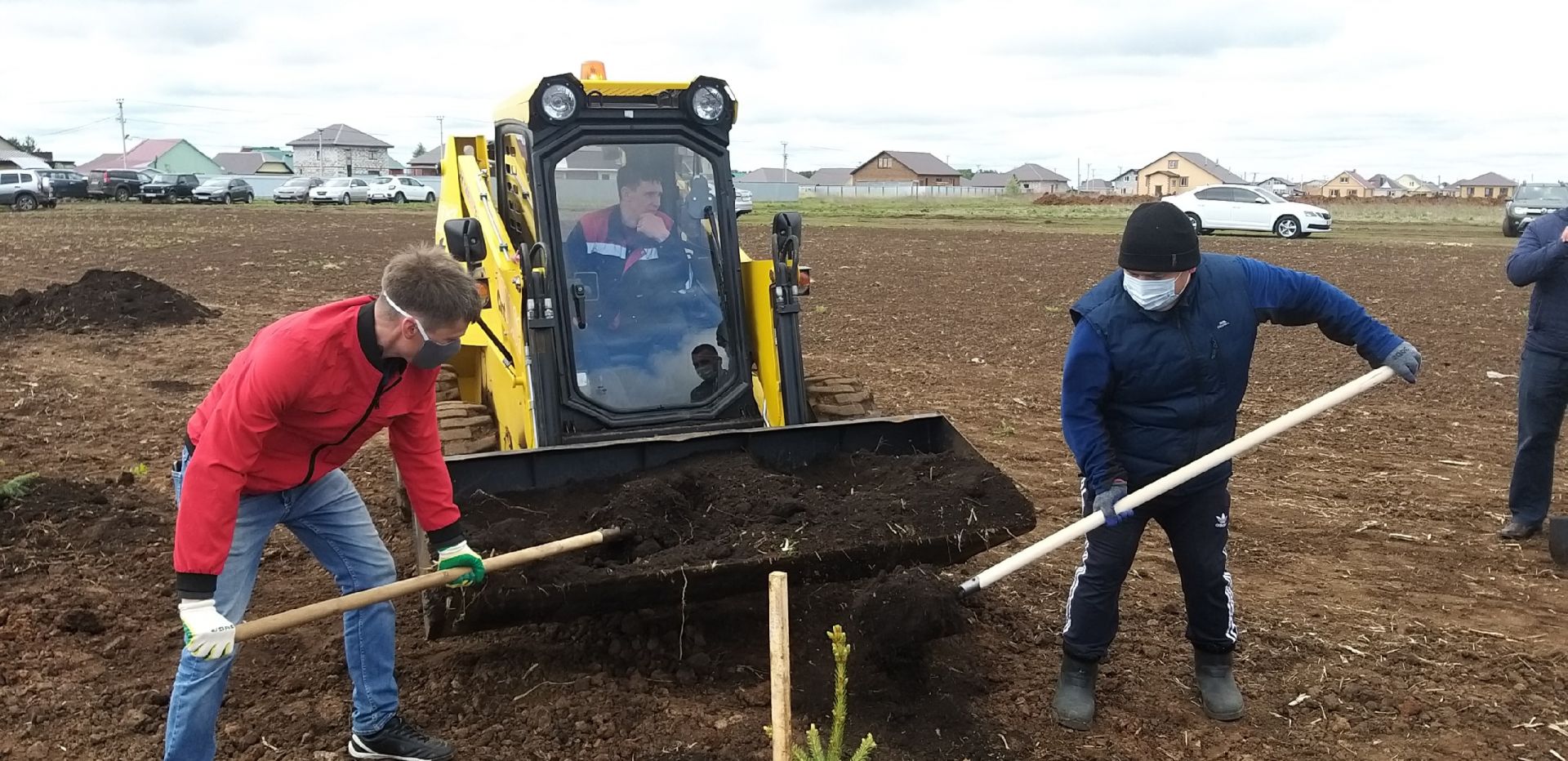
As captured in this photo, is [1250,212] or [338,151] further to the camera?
[338,151]

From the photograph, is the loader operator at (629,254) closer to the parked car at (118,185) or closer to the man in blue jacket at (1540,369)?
the man in blue jacket at (1540,369)

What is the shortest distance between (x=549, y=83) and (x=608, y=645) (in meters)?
2.69

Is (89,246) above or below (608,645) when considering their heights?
above

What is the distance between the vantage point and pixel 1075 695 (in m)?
4.36

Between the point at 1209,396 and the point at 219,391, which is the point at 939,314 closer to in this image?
the point at 1209,396

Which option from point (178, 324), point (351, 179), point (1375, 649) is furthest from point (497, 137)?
point (351, 179)

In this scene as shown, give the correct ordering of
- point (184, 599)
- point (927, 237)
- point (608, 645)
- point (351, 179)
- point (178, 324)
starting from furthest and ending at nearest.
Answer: point (351, 179) < point (927, 237) < point (178, 324) < point (608, 645) < point (184, 599)

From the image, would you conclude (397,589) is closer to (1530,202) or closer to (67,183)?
(1530,202)

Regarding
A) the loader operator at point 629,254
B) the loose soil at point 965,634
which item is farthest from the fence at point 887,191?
the loader operator at point 629,254

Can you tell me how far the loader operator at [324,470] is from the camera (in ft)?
10.8

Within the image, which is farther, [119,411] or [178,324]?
[178,324]

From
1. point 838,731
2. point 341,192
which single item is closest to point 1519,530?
point 838,731

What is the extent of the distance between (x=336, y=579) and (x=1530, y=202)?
32344mm

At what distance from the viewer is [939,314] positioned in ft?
46.6
